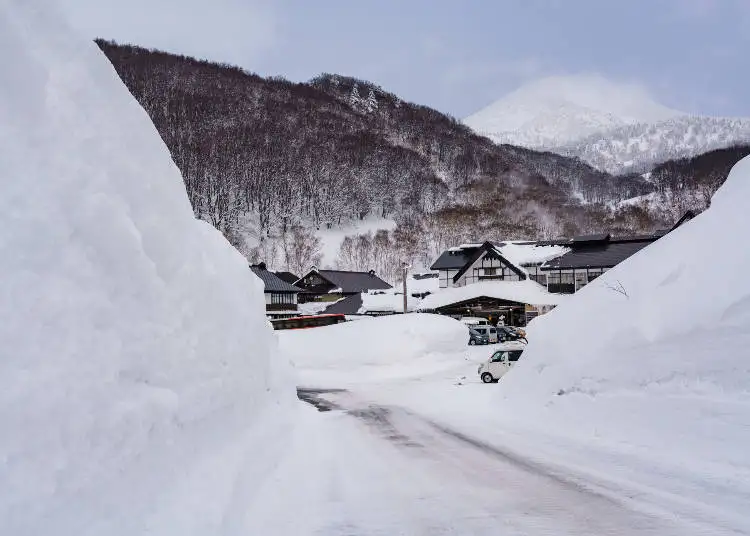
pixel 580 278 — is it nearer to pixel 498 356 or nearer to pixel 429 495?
pixel 498 356

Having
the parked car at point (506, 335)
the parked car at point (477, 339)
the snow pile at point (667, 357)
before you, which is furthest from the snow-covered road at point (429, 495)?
the parked car at point (506, 335)

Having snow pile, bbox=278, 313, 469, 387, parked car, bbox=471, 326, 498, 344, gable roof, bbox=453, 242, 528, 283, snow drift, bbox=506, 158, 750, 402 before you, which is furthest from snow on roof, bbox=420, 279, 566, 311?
snow drift, bbox=506, 158, 750, 402

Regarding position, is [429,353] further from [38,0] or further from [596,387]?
[38,0]

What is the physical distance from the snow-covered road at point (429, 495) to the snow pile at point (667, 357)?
1960 mm

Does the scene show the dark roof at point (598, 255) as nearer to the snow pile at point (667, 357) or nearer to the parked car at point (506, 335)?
the parked car at point (506, 335)

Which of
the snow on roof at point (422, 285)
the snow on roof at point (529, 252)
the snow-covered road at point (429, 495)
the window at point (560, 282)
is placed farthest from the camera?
the snow on roof at point (422, 285)

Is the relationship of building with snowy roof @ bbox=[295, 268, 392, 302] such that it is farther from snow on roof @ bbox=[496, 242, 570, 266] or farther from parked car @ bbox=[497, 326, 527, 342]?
parked car @ bbox=[497, 326, 527, 342]

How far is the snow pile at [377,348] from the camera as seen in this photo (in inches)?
1239

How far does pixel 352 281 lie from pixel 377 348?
5658 centimetres

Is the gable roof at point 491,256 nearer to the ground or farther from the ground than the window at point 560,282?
farther from the ground

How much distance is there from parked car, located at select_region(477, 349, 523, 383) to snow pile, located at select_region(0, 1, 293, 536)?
17432mm

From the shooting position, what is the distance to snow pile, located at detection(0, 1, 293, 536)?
3.62 meters

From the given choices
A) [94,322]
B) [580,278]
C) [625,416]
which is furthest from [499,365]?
[580,278]

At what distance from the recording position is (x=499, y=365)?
23297 mm
